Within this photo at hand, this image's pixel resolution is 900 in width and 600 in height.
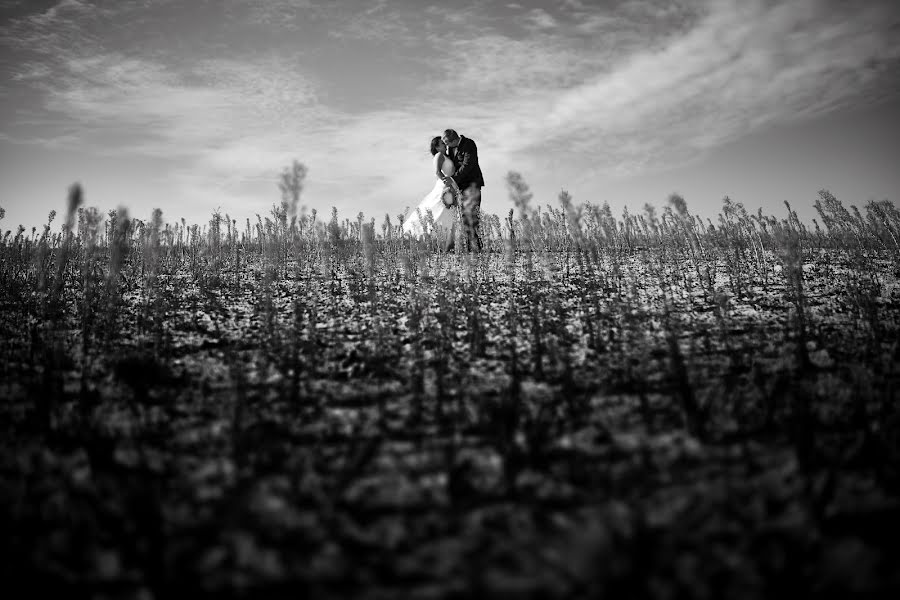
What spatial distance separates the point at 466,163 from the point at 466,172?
223 millimetres

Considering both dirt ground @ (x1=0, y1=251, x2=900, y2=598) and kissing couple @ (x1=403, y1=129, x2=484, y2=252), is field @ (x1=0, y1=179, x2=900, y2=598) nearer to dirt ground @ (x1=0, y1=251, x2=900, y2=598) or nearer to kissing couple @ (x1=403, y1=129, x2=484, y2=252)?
dirt ground @ (x1=0, y1=251, x2=900, y2=598)

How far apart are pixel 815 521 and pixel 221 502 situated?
108 inches

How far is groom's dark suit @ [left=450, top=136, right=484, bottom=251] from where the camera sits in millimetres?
9656

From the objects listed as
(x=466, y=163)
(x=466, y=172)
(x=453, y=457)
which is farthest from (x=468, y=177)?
(x=453, y=457)

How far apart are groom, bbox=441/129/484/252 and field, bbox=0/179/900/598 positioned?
4647 millimetres

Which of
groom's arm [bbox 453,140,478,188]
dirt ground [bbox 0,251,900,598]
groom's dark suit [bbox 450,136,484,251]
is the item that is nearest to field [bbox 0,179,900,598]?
dirt ground [bbox 0,251,900,598]

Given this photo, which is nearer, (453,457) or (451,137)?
(453,457)

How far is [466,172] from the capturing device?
9.83 m

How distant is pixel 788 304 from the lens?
224 inches

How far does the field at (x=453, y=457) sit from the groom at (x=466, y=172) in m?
4.65

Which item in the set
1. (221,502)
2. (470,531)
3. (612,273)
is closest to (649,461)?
(470,531)

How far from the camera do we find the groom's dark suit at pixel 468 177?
31.7ft

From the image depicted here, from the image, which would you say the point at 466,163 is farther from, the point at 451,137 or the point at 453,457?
the point at 453,457

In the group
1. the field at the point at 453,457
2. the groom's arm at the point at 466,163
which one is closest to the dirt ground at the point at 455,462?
the field at the point at 453,457
